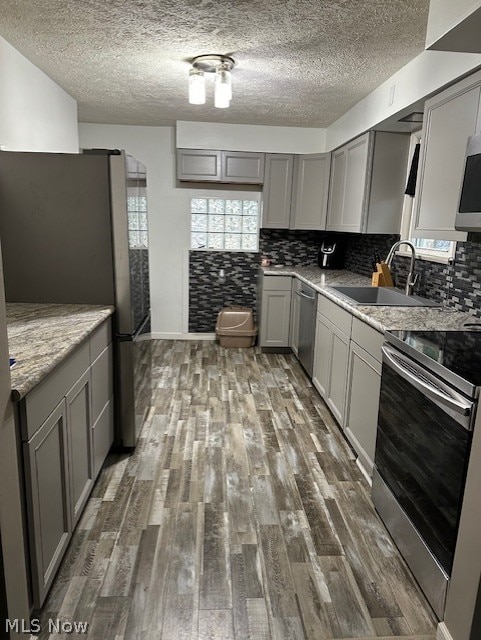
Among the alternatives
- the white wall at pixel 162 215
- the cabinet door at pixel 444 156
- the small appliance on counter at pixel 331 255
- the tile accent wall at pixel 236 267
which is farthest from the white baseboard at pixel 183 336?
the cabinet door at pixel 444 156

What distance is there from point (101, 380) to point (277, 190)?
10.7 feet

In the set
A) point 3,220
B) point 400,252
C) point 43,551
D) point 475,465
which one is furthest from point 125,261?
point 400,252

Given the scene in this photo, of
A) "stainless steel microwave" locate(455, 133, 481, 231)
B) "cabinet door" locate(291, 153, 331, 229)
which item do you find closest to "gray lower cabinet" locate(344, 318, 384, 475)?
"stainless steel microwave" locate(455, 133, 481, 231)

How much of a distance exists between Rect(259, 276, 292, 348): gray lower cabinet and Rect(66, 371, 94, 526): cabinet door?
290 cm

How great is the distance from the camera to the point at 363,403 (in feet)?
8.37

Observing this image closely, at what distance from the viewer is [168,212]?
204 inches

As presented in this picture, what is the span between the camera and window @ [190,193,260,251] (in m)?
5.25

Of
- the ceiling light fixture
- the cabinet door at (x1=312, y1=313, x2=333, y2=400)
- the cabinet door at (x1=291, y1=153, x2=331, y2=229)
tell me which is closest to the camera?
the ceiling light fixture

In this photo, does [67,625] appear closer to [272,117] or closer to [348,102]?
[348,102]

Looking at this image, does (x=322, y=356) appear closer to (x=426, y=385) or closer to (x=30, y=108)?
(x=426, y=385)

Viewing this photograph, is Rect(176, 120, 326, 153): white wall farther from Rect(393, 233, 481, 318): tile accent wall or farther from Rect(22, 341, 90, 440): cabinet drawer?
Rect(22, 341, 90, 440): cabinet drawer

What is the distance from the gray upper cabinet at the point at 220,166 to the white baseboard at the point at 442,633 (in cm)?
422

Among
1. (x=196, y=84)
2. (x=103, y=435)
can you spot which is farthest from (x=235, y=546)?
(x=196, y=84)

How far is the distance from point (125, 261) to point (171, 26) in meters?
1.26
